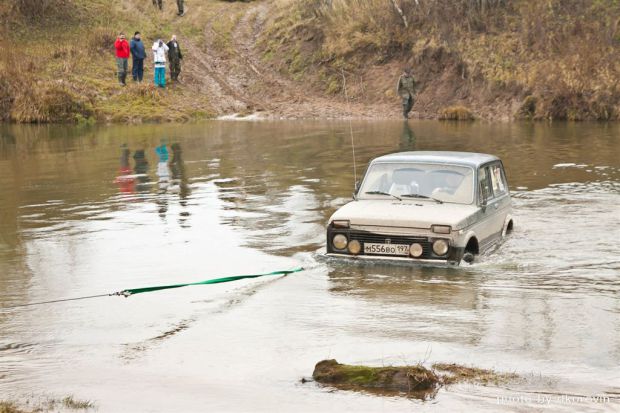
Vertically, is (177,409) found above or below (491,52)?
below

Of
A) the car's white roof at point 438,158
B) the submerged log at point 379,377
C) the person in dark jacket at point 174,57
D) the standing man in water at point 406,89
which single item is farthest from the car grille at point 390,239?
the person in dark jacket at point 174,57

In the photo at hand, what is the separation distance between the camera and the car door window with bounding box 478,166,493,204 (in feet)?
43.7

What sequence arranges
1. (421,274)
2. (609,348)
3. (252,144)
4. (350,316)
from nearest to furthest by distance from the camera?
1. (609,348)
2. (350,316)
3. (421,274)
4. (252,144)

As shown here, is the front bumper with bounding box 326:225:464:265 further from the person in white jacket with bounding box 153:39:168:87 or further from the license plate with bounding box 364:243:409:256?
the person in white jacket with bounding box 153:39:168:87

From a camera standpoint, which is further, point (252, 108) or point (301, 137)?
point (252, 108)

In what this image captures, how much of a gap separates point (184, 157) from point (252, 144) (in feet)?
12.6

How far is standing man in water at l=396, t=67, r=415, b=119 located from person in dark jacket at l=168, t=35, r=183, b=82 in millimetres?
10037

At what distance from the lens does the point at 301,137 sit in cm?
3331

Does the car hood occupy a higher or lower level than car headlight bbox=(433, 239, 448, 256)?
higher

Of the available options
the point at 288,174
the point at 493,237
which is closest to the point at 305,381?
the point at 493,237

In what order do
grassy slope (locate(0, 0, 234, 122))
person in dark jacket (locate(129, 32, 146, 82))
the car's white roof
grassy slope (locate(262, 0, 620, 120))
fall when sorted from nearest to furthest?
the car's white roof < grassy slope (locate(262, 0, 620, 120)) < grassy slope (locate(0, 0, 234, 122)) < person in dark jacket (locate(129, 32, 146, 82))

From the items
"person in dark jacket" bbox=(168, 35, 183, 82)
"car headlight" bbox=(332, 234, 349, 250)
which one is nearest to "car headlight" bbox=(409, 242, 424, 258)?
"car headlight" bbox=(332, 234, 349, 250)

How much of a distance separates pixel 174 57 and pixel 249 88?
4.17 m

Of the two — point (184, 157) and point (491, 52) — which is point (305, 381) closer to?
point (184, 157)
